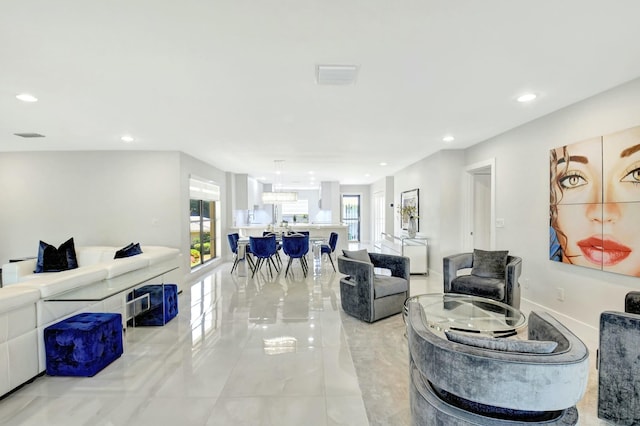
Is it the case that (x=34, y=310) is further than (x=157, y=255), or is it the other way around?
(x=157, y=255)

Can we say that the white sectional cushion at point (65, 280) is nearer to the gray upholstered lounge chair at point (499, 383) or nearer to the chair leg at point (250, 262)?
the gray upholstered lounge chair at point (499, 383)

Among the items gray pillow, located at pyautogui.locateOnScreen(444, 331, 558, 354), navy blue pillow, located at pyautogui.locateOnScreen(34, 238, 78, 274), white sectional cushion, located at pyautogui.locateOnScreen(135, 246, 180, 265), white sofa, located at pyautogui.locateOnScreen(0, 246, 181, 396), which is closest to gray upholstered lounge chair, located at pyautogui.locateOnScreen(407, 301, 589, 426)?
gray pillow, located at pyautogui.locateOnScreen(444, 331, 558, 354)

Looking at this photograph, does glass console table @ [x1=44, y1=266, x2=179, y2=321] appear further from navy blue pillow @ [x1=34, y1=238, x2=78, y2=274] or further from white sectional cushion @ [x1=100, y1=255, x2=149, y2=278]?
navy blue pillow @ [x1=34, y1=238, x2=78, y2=274]

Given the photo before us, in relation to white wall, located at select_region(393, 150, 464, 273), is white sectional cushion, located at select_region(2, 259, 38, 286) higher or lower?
lower

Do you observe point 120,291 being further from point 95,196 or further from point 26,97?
point 95,196

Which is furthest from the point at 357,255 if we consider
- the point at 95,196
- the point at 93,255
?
the point at 95,196

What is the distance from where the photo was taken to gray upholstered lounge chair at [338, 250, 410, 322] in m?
3.60

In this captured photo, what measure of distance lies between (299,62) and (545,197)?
3.47 metres

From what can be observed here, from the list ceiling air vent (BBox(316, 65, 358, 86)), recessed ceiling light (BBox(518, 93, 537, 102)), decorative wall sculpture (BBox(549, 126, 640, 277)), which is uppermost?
recessed ceiling light (BBox(518, 93, 537, 102))

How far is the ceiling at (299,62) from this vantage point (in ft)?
5.93

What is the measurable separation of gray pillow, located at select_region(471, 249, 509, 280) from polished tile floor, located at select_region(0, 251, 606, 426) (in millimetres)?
1397

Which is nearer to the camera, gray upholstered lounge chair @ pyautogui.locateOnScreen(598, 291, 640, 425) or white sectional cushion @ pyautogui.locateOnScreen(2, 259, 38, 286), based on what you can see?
gray upholstered lounge chair @ pyautogui.locateOnScreen(598, 291, 640, 425)

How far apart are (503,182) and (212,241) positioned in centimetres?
665

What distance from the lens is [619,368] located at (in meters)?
1.80
